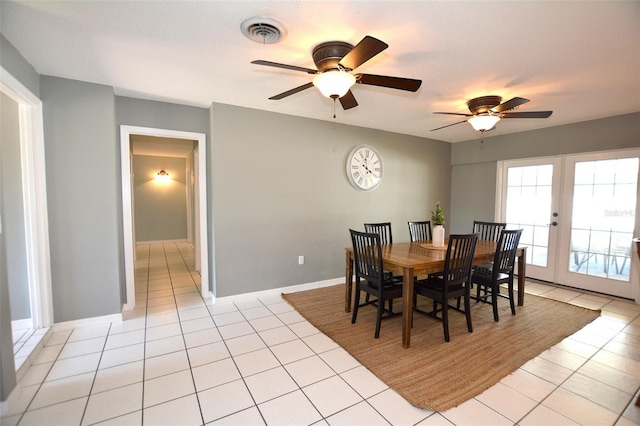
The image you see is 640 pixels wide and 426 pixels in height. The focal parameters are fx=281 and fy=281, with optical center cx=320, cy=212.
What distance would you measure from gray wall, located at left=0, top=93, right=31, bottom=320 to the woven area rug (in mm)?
2598

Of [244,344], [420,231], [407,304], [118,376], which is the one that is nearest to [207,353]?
[244,344]

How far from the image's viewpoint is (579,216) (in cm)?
403

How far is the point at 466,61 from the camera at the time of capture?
225 centimetres

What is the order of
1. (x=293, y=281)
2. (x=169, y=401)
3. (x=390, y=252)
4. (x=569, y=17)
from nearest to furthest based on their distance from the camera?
(x=569, y=17), (x=169, y=401), (x=390, y=252), (x=293, y=281)

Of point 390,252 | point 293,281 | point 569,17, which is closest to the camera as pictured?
point 569,17

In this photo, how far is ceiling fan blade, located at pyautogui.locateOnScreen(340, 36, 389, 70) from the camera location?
149 centimetres

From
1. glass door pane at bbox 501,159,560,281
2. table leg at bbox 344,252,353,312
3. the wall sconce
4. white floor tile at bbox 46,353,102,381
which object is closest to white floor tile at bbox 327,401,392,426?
table leg at bbox 344,252,353,312

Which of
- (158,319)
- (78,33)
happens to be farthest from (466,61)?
(158,319)

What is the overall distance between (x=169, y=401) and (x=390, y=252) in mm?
2179

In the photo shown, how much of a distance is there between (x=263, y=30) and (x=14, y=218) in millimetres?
2849

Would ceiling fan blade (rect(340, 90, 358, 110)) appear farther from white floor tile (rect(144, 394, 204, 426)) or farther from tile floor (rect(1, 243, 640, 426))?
white floor tile (rect(144, 394, 204, 426))

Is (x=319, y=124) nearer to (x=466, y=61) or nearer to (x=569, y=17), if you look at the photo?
(x=466, y=61)

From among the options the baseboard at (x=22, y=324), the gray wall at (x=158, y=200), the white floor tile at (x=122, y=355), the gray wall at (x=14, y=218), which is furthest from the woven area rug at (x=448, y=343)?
the gray wall at (x=158, y=200)

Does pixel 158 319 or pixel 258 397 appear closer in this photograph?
pixel 258 397
